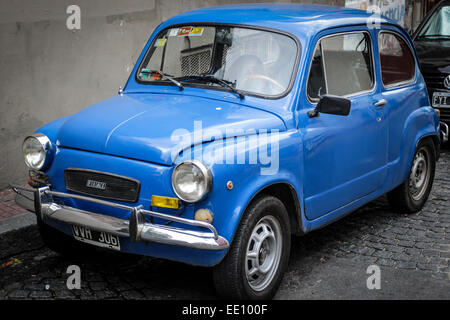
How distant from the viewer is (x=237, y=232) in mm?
3672

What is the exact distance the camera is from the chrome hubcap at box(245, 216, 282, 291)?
386 centimetres

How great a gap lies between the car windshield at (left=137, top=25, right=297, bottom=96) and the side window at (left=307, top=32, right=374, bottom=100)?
0.26 metres

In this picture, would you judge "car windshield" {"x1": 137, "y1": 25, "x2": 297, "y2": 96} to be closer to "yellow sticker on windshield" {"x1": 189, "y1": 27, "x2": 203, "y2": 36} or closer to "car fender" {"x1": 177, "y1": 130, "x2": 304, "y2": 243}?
"yellow sticker on windshield" {"x1": 189, "y1": 27, "x2": 203, "y2": 36}

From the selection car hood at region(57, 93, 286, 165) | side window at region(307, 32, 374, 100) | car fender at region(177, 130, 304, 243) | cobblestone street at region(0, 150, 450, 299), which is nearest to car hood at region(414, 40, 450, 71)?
cobblestone street at region(0, 150, 450, 299)

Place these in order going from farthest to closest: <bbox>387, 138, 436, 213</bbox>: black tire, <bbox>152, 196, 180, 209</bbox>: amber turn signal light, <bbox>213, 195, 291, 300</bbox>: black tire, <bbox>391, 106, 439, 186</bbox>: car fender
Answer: <bbox>387, 138, 436, 213</bbox>: black tire, <bbox>391, 106, 439, 186</bbox>: car fender, <bbox>213, 195, 291, 300</bbox>: black tire, <bbox>152, 196, 180, 209</bbox>: amber turn signal light

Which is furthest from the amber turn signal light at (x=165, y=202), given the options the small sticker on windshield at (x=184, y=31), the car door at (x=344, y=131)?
the small sticker on windshield at (x=184, y=31)

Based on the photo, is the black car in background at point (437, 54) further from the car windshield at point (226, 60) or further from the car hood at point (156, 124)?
the car hood at point (156, 124)

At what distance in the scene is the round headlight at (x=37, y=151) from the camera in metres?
4.06

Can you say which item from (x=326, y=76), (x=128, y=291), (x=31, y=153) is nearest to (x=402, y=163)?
(x=326, y=76)

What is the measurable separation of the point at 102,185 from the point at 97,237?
347mm

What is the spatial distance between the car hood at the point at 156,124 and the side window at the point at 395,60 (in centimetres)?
173

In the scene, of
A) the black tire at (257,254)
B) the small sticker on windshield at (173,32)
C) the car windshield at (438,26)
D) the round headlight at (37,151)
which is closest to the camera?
the black tire at (257,254)

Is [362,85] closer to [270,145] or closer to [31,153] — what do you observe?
[270,145]

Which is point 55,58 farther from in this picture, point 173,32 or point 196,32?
point 196,32
